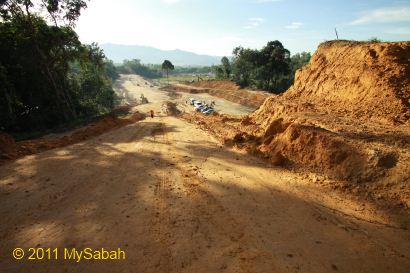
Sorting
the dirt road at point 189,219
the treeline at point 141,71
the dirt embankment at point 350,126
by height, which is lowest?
the treeline at point 141,71

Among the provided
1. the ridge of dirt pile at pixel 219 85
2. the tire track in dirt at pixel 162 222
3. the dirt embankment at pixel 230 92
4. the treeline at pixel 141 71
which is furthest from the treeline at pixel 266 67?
the treeline at pixel 141 71

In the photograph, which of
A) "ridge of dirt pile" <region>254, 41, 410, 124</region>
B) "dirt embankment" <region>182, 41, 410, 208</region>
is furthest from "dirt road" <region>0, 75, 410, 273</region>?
"ridge of dirt pile" <region>254, 41, 410, 124</region>

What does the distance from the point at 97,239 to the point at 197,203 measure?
128 inches

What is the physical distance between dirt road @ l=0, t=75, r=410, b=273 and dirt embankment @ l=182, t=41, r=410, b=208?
3.77 feet

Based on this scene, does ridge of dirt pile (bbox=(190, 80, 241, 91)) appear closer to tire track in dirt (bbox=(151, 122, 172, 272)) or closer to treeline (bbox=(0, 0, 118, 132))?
treeline (bbox=(0, 0, 118, 132))

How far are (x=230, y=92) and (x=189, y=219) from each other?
56.1 meters

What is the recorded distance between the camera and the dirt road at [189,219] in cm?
661

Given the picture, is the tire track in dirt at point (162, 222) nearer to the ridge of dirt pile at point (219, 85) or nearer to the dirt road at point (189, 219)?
the dirt road at point (189, 219)

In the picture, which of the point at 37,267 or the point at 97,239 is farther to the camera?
the point at 97,239

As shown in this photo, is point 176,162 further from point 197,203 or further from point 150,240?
point 150,240

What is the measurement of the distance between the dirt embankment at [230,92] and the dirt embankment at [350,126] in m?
29.7

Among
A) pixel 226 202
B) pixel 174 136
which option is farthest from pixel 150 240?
pixel 174 136

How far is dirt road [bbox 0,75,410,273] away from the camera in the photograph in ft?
21.7

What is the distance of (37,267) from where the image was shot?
6.50 m
